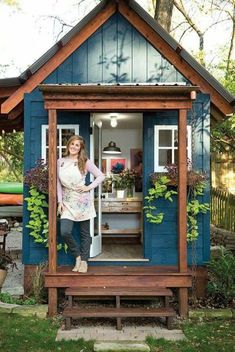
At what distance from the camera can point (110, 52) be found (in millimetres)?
7539

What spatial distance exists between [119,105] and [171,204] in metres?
1.97

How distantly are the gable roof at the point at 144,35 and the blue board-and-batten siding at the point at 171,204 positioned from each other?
29 centimetres

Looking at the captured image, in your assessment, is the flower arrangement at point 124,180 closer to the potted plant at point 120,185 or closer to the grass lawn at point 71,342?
the potted plant at point 120,185

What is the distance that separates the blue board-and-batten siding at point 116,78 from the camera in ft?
24.3

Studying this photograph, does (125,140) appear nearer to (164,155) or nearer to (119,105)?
(164,155)

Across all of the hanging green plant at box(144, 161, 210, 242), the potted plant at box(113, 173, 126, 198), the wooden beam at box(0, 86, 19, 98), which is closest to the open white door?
the hanging green plant at box(144, 161, 210, 242)

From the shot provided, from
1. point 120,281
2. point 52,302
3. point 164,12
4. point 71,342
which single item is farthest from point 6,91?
point 164,12

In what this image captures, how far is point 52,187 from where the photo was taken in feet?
21.0

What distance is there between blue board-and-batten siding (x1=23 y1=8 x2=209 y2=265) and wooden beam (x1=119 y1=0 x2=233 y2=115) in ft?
0.28

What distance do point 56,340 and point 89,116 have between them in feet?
11.7

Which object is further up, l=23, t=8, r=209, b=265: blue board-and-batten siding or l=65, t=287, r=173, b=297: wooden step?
l=23, t=8, r=209, b=265: blue board-and-batten siding

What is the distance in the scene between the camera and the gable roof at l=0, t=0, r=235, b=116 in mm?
7223

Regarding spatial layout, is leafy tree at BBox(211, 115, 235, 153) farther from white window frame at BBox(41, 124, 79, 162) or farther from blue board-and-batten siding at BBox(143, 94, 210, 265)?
white window frame at BBox(41, 124, 79, 162)

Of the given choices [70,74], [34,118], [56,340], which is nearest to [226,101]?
[70,74]
